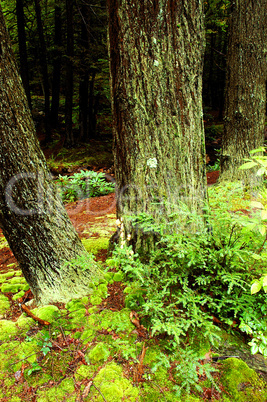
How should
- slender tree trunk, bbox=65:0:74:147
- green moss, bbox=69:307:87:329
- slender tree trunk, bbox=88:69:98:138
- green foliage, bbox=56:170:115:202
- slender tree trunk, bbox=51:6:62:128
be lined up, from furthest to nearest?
slender tree trunk, bbox=88:69:98:138, slender tree trunk, bbox=51:6:62:128, slender tree trunk, bbox=65:0:74:147, green foliage, bbox=56:170:115:202, green moss, bbox=69:307:87:329

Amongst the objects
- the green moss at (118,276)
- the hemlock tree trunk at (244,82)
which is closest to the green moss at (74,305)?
the green moss at (118,276)

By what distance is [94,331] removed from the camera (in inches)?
73.8

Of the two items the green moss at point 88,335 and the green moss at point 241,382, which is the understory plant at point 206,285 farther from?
the green moss at point 88,335

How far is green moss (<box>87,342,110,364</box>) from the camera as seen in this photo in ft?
5.55

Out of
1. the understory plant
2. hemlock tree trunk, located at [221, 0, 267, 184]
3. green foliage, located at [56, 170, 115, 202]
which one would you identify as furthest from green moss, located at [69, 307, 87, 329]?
green foliage, located at [56, 170, 115, 202]

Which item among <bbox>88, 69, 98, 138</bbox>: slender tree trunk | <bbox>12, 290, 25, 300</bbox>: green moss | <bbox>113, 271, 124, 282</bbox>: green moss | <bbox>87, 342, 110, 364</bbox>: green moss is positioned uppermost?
<bbox>88, 69, 98, 138</bbox>: slender tree trunk

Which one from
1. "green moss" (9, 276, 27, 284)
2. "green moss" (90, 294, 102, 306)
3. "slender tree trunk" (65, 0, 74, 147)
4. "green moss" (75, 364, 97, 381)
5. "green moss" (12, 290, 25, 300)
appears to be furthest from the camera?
"slender tree trunk" (65, 0, 74, 147)

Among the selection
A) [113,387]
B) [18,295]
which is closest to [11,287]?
[18,295]

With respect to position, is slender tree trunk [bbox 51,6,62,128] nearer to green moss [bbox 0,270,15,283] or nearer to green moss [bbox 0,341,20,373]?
green moss [bbox 0,270,15,283]

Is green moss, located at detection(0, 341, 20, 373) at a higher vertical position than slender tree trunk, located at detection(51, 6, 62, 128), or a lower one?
lower

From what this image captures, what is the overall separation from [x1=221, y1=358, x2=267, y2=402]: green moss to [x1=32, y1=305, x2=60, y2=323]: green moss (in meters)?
1.35

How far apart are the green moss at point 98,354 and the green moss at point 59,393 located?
0.19 m

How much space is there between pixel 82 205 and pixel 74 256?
4.12 metres

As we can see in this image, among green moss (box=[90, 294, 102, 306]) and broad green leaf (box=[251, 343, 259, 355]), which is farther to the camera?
green moss (box=[90, 294, 102, 306])
